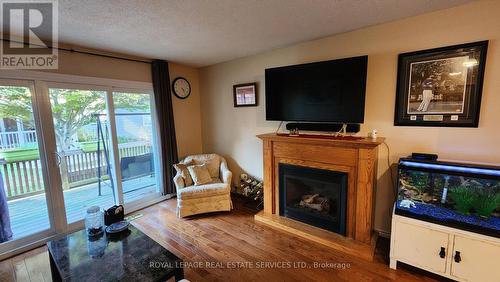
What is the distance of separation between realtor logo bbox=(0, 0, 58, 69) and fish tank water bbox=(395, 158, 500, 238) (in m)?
3.25

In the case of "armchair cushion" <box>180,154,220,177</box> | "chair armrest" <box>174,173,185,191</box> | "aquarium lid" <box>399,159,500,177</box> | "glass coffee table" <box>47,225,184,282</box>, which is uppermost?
"aquarium lid" <box>399,159,500,177</box>

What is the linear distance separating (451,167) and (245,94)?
8.41ft

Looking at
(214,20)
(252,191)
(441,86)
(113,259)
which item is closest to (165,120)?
(252,191)

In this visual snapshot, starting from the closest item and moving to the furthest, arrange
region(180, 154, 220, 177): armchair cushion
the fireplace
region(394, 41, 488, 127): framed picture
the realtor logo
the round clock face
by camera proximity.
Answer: the realtor logo < region(394, 41, 488, 127): framed picture < the fireplace < region(180, 154, 220, 177): armchair cushion < the round clock face

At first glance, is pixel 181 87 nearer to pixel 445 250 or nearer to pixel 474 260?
pixel 445 250

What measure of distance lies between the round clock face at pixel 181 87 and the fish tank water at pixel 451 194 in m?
3.32

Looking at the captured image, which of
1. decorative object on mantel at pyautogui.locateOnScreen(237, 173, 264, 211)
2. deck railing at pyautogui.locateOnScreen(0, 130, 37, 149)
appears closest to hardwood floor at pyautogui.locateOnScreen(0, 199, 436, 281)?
decorative object on mantel at pyautogui.locateOnScreen(237, 173, 264, 211)

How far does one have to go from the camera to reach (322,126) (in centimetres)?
263

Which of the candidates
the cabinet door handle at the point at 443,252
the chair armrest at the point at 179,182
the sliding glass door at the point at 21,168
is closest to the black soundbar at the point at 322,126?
Result: the cabinet door handle at the point at 443,252

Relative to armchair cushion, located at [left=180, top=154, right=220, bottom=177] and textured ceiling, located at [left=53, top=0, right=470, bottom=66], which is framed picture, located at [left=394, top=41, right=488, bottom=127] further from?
armchair cushion, located at [left=180, top=154, right=220, bottom=177]

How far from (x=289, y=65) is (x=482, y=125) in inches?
78.0

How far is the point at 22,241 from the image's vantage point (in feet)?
7.92

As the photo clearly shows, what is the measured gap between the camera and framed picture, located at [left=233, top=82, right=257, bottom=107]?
331cm

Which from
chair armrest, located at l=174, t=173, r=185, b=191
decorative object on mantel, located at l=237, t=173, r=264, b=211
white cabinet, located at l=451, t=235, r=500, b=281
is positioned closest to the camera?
white cabinet, located at l=451, t=235, r=500, b=281
